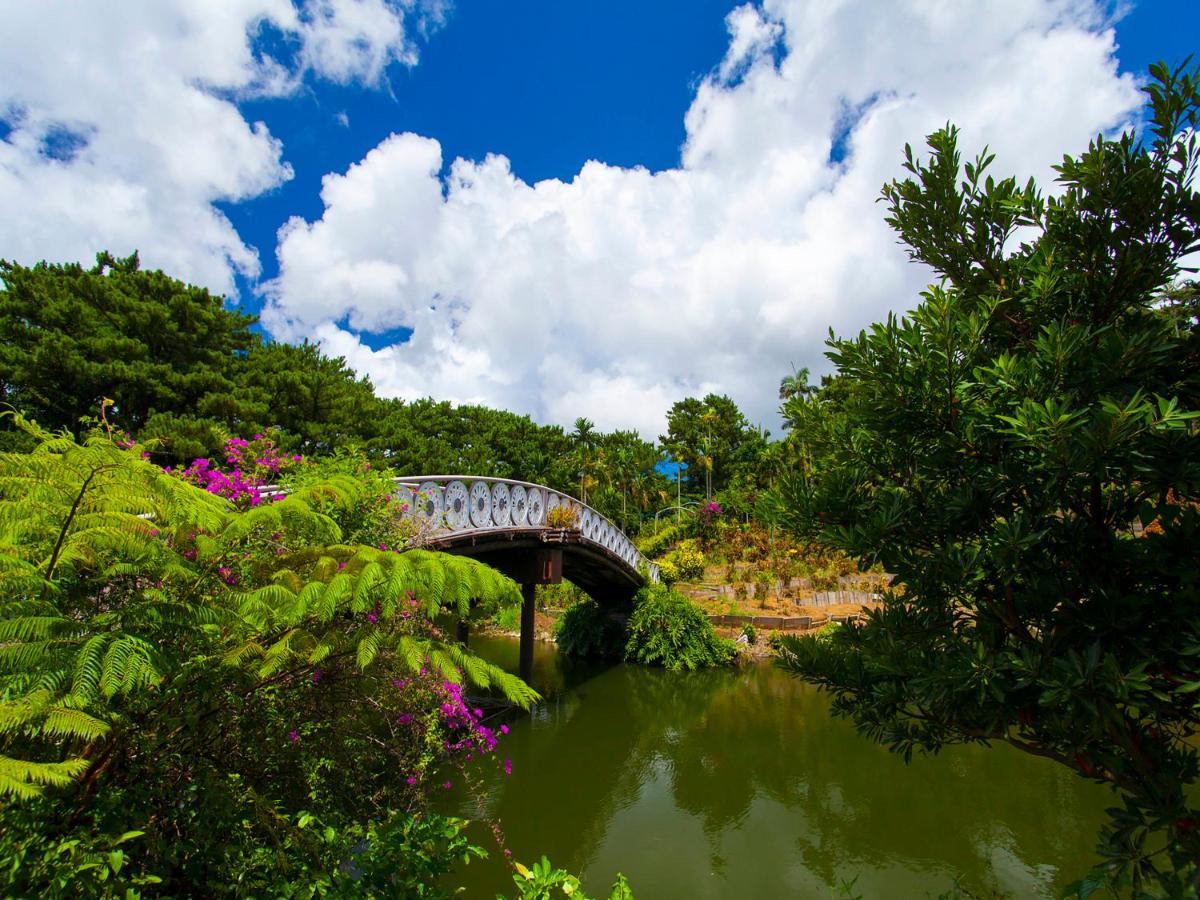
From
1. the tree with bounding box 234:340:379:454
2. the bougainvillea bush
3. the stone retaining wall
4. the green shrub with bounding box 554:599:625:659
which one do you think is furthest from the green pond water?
the tree with bounding box 234:340:379:454

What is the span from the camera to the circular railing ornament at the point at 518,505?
40.8 feet

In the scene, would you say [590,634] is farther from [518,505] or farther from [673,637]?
[518,505]

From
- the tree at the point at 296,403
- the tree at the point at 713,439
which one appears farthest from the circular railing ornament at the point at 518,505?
the tree at the point at 713,439

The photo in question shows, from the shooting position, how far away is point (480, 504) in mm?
10961

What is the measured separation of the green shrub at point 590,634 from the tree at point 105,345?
1525 cm

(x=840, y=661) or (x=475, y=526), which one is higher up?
(x=475, y=526)

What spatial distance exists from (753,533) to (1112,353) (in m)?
30.2

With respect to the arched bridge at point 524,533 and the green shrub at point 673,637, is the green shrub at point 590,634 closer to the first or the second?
the green shrub at point 673,637

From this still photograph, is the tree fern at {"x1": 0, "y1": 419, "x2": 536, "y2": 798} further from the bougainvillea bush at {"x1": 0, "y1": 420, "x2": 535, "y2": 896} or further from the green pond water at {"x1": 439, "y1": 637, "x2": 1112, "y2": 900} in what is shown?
the green pond water at {"x1": 439, "y1": 637, "x2": 1112, "y2": 900}

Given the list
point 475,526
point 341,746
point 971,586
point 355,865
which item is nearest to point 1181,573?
point 971,586

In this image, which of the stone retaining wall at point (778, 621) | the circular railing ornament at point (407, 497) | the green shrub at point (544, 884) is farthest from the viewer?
the stone retaining wall at point (778, 621)

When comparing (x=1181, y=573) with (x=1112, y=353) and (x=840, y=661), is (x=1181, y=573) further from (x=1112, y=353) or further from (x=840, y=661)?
(x=840, y=661)

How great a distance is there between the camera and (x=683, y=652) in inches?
800

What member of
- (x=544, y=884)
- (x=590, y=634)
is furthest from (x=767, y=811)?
(x=590, y=634)
